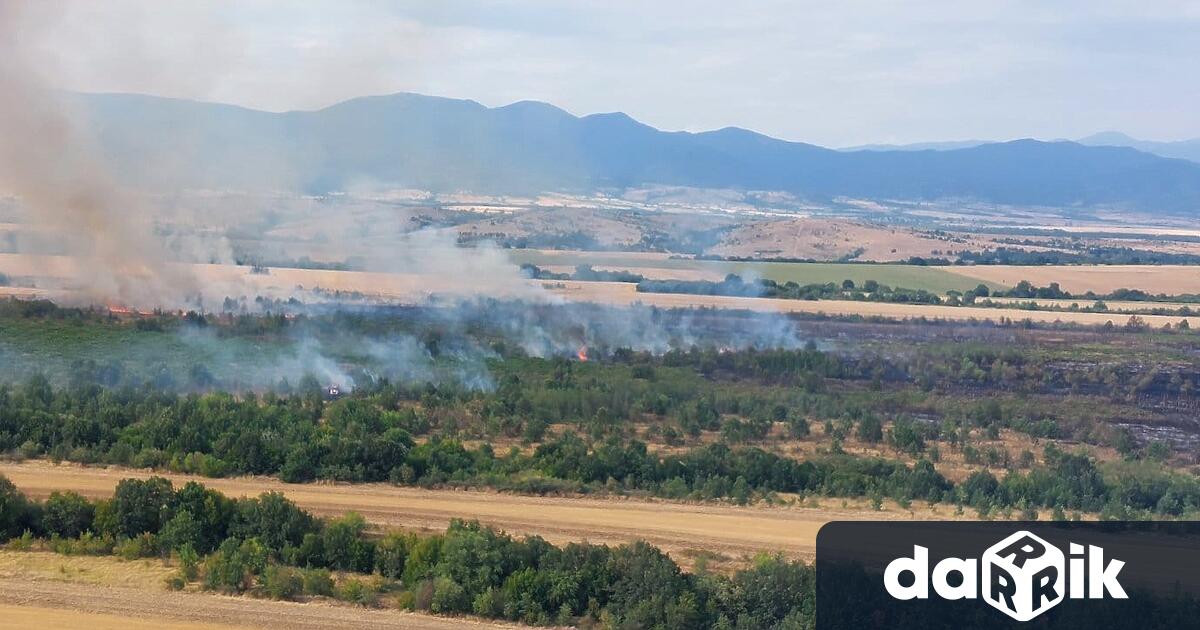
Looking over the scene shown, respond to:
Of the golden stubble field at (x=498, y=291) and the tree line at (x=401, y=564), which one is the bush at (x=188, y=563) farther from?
the golden stubble field at (x=498, y=291)

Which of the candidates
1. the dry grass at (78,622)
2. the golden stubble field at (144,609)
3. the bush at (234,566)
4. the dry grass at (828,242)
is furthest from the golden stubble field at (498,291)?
the dry grass at (78,622)

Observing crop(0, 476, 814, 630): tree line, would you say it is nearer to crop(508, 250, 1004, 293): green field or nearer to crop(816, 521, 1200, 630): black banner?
crop(816, 521, 1200, 630): black banner

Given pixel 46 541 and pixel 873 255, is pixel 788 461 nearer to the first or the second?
pixel 46 541

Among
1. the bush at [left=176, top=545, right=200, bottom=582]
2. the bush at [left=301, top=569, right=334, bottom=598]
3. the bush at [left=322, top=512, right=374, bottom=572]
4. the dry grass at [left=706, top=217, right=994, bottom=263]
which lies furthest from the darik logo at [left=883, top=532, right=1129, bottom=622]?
the dry grass at [left=706, top=217, right=994, bottom=263]

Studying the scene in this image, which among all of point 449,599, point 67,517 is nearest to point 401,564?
point 449,599

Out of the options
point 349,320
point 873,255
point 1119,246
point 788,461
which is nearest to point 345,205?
point 873,255

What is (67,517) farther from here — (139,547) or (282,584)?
(282,584)
